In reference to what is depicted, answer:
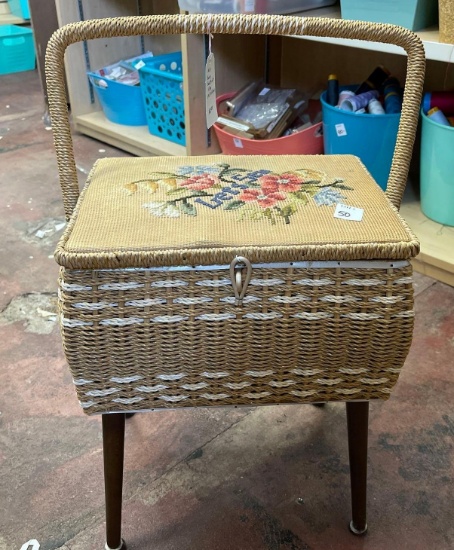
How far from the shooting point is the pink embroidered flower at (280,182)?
69cm

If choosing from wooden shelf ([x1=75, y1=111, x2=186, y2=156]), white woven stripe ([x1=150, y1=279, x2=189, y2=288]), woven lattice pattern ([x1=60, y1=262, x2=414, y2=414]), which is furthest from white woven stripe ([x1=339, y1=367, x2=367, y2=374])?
wooden shelf ([x1=75, y1=111, x2=186, y2=156])

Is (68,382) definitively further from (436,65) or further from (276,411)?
(436,65)

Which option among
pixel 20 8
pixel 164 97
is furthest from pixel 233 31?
pixel 20 8

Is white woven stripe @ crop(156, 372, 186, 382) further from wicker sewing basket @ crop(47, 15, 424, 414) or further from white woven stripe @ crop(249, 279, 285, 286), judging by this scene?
white woven stripe @ crop(249, 279, 285, 286)

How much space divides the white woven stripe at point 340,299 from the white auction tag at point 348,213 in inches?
3.4

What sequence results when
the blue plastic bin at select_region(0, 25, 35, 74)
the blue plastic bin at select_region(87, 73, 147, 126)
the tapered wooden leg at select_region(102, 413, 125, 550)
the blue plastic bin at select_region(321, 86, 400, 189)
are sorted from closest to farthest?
the tapered wooden leg at select_region(102, 413, 125, 550), the blue plastic bin at select_region(321, 86, 400, 189), the blue plastic bin at select_region(87, 73, 147, 126), the blue plastic bin at select_region(0, 25, 35, 74)

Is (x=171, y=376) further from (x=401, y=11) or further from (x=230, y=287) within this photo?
(x=401, y=11)

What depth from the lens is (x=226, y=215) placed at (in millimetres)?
629

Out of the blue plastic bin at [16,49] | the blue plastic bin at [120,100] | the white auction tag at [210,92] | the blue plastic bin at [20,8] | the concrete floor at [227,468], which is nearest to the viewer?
the concrete floor at [227,468]

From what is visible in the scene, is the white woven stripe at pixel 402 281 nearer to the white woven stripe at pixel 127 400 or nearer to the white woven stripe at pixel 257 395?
the white woven stripe at pixel 257 395

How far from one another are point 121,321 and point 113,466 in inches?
8.2

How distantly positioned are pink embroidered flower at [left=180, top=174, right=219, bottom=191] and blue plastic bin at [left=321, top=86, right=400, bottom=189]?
2.48 ft

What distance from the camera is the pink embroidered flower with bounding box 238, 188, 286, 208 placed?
0.66m

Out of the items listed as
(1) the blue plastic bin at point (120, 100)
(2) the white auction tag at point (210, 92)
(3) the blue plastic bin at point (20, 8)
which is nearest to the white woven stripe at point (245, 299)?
(2) the white auction tag at point (210, 92)
